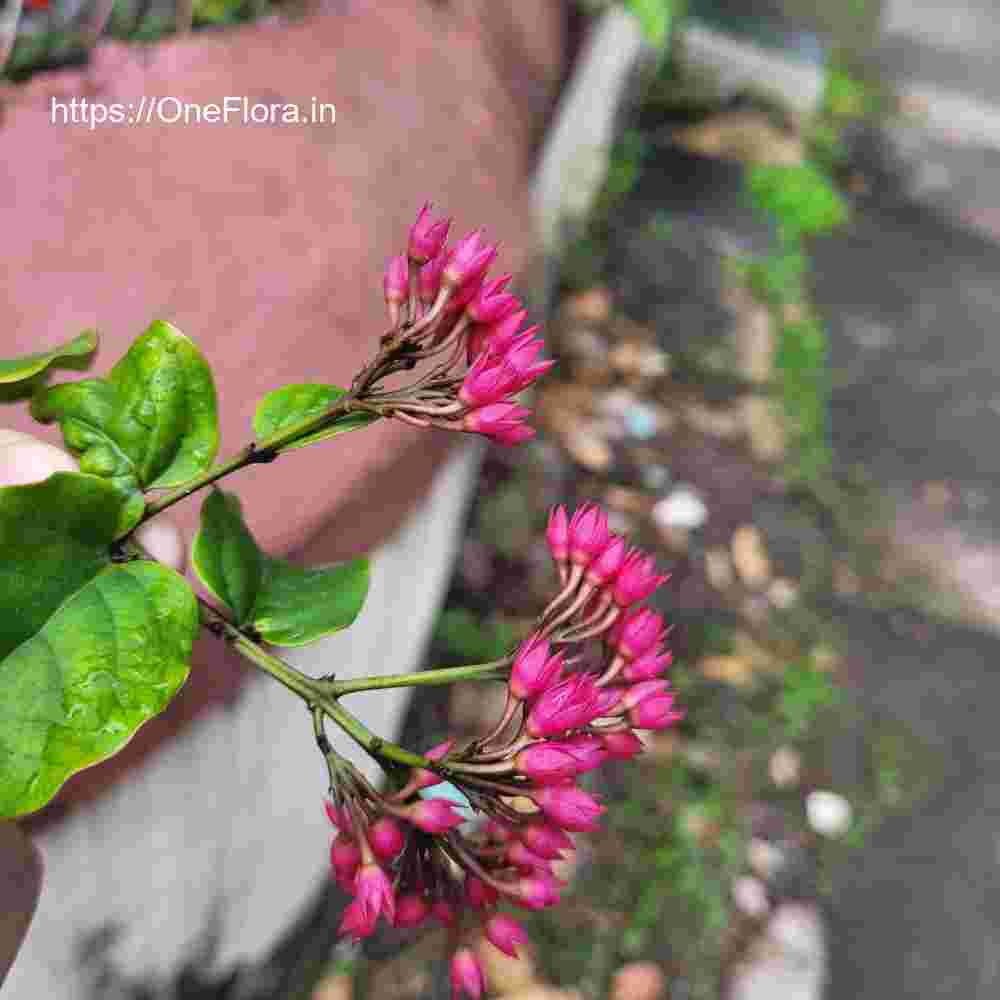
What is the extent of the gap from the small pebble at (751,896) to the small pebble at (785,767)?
21 centimetres

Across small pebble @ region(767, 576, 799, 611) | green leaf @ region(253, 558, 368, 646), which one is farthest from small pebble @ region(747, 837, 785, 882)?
green leaf @ region(253, 558, 368, 646)

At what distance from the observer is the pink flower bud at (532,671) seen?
0.48m

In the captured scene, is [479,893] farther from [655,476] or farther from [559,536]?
[655,476]

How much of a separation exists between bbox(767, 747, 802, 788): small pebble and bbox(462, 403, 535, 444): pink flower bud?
6.10ft

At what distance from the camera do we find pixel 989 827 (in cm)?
224

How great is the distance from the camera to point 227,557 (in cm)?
59

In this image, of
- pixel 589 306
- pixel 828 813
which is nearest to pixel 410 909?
pixel 828 813

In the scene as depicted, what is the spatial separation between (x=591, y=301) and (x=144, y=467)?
2.72 metres

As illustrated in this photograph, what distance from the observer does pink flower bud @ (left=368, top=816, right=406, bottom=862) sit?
0.45 meters

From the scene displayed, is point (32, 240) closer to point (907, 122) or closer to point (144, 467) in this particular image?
point (144, 467)

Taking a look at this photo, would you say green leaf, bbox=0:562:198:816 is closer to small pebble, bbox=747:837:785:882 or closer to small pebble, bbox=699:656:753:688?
small pebble, bbox=747:837:785:882

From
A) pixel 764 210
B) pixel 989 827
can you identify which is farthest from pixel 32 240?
pixel 764 210

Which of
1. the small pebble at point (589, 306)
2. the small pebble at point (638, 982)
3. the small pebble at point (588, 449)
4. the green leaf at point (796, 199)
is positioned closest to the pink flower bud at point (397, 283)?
the small pebble at point (638, 982)

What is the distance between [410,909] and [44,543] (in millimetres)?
224
